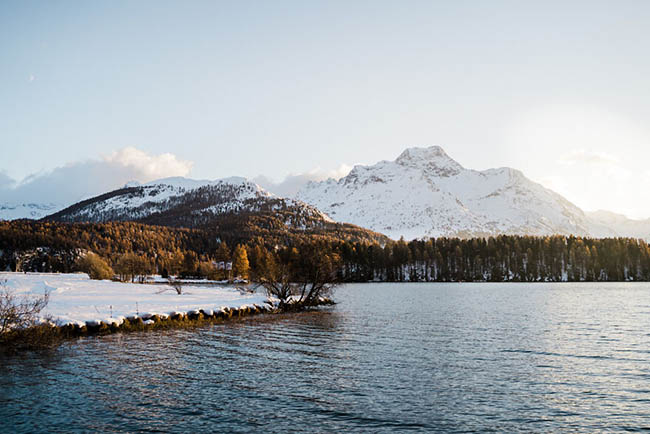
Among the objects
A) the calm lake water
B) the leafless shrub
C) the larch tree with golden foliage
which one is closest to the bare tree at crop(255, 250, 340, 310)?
the calm lake water

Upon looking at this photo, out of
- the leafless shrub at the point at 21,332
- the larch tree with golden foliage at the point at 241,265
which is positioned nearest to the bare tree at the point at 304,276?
the leafless shrub at the point at 21,332

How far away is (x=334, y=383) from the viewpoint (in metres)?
22.3

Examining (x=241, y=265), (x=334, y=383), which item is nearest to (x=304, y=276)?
(x=334, y=383)

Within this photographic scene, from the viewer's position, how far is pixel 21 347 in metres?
30.8

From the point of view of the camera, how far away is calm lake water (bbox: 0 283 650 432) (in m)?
16.8

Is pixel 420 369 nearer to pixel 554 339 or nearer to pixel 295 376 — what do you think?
pixel 295 376

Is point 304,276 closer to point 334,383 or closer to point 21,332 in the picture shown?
point 21,332

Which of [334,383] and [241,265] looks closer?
[334,383]

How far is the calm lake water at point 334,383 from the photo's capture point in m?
16.8

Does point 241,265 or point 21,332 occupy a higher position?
point 241,265

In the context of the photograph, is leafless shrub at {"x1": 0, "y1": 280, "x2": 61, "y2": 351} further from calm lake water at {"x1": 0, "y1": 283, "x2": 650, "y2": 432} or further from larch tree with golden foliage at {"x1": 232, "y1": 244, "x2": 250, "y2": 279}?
larch tree with golden foliage at {"x1": 232, "y1": 244, "x2": 250, "y2": 279}

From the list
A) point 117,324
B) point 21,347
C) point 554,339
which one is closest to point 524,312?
point 554,339

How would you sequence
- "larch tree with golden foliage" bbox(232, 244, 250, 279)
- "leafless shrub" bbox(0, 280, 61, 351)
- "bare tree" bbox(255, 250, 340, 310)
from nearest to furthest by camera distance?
1. "leafless shrub" bbox(0, 280, 61, 351)
2. "bare tree" bbox(255, 250, 340, 310)
3. "larch tree with golden foliage" bbox(232, 244, 250, 279)

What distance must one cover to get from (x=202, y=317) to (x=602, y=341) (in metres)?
37.0
